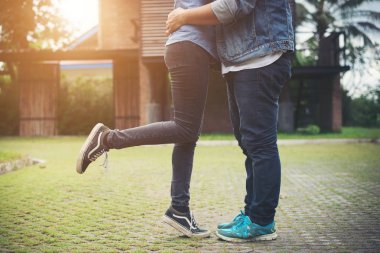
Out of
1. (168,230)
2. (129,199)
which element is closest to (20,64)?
(129,199)

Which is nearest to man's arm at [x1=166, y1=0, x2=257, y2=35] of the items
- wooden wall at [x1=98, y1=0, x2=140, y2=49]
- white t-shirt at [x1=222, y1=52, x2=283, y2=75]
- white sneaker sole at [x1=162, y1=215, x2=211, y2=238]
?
white t-shirt at [x1=222, y1=52, x2=283, y2=75]

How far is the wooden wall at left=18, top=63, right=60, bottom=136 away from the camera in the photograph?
19.9m

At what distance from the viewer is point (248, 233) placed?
2.79 meters

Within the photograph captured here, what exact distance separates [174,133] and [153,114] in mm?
13149

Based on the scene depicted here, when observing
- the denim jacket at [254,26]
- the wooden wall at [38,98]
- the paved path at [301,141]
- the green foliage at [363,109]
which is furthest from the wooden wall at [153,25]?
the green foliage at [363,109]

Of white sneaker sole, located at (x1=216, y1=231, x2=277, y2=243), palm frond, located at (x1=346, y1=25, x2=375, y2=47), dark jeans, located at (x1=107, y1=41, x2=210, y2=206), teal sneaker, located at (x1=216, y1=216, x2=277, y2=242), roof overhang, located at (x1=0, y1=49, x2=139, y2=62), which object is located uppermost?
palm frond, located at (x1=346, y1=25, x2=375, y2=47)

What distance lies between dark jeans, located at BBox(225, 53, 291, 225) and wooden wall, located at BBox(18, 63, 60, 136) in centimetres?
1820

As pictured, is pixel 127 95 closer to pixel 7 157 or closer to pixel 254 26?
pixel 7 157

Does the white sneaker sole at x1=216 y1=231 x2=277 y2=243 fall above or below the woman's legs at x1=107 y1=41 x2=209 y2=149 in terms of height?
below

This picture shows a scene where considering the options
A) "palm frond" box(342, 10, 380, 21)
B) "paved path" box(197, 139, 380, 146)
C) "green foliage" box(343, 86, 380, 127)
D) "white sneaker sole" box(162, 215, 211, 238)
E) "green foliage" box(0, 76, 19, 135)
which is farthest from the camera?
"palm frond" box(342, 10, 380, 21)

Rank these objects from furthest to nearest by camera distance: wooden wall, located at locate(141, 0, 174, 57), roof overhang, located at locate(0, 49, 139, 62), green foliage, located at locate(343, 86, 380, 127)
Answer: green foliage, located at locate(343, 86, 380, 127) < roof overhang, located at locate(0, 49, 139, 62) < wooden wall, located at locate(141, 0, 174, 57)

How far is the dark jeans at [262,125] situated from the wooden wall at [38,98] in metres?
18.2

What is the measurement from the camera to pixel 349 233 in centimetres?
298

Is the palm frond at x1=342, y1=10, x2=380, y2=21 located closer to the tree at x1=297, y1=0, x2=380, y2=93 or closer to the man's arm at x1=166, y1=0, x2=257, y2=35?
the tree at x1=297, y1=0, x2=380, y2=93
